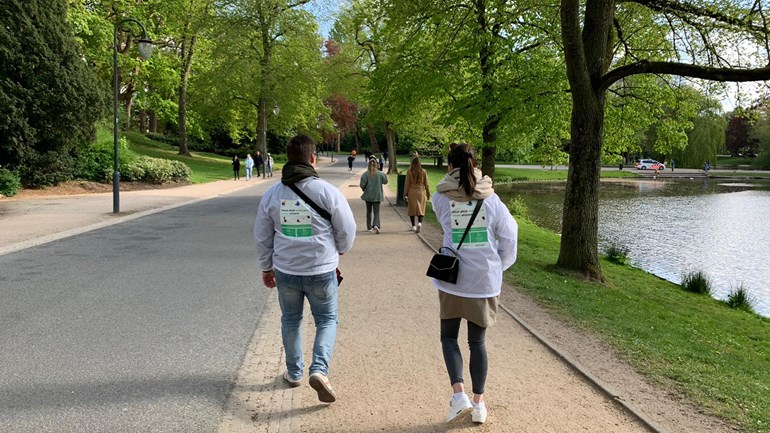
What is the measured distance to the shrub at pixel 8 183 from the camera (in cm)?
1769

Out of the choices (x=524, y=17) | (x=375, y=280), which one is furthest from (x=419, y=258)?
Answer: (x=524, y=17)

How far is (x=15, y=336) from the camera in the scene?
511cm

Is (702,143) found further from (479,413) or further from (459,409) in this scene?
(459,409)

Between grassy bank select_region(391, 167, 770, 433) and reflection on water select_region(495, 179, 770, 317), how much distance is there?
183cm

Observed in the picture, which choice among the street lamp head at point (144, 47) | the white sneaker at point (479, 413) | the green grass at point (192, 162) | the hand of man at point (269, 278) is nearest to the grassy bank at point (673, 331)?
the white sneaker at point (479, 413)

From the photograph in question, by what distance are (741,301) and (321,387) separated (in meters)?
9.35

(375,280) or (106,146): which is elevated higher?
(106,146)

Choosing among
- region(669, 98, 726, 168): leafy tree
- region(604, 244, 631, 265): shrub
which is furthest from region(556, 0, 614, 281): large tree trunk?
region(669, 98, 726, 168): leafy tree

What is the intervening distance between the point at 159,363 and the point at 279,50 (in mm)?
35401

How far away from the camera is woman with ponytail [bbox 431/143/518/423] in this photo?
11.7ft

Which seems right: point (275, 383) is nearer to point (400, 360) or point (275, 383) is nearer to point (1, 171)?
point (400, 360)

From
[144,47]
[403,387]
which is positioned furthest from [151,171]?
[403,387]

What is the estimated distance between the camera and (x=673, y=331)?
22.3ft

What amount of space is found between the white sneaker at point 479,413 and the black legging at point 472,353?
0.09 metres
